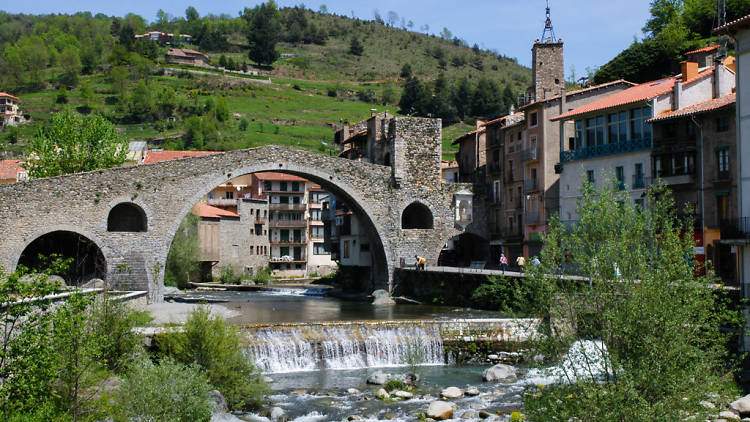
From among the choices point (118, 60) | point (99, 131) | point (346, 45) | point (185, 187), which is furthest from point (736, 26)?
point (346, 45)

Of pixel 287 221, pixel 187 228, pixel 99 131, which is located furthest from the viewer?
pixel 287 221

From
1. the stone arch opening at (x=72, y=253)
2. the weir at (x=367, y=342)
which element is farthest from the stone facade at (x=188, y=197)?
the weir at (x=367, y=342)

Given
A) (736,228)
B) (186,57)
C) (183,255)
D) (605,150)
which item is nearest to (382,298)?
(605,150)

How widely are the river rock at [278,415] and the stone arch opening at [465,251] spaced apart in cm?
3349

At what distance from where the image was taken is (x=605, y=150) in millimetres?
39562

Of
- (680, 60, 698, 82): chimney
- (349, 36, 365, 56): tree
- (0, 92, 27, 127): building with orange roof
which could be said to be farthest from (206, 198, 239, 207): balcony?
(349, 36, 365, 56): tree

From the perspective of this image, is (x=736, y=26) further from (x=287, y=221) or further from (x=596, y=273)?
(x=287, y=221)

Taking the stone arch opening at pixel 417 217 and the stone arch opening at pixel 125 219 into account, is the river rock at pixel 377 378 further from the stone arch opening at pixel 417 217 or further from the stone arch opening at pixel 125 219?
the stone arch opening at pixel 417 217

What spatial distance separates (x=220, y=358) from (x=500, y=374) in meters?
9.03

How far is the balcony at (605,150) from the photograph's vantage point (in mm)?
37406

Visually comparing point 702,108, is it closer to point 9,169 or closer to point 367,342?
point 367,342

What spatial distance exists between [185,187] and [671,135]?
84.4ft

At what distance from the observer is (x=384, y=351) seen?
88.0ft

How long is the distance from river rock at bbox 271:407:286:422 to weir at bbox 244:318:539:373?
5624 millimetres
